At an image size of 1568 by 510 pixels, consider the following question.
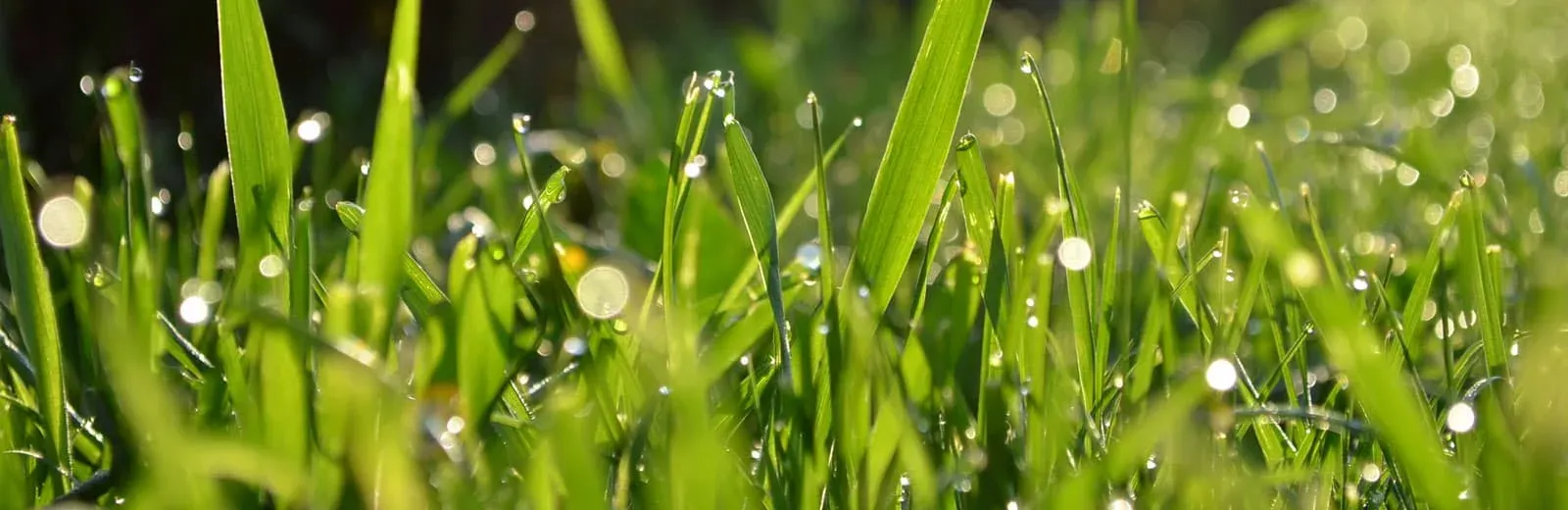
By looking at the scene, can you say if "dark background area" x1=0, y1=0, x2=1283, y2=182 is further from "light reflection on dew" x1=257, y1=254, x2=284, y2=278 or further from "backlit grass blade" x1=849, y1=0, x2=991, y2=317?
"backlit grass blade" x1=849, y1=0, x2=991, y2=317

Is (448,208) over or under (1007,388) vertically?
over

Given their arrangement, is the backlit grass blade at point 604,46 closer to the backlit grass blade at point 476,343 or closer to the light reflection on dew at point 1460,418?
the backlit grass blade at point 476,343

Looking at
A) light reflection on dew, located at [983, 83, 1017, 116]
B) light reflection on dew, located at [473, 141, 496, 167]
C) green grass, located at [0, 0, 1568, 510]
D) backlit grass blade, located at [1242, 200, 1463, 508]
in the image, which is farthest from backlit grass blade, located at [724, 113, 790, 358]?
light reflection on dew, located at [983, 83, 1017, 116]

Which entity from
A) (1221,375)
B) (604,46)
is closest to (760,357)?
(1221,375)

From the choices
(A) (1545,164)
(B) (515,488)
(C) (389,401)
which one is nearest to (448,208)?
(B) (515,488)

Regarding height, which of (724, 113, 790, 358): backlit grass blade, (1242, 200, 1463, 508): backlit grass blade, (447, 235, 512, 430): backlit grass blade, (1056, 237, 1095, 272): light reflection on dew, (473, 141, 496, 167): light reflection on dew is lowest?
(447, 235, 512, 430): backlit grass blade

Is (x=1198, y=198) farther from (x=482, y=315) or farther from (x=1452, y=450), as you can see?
(x=482, y=315)
